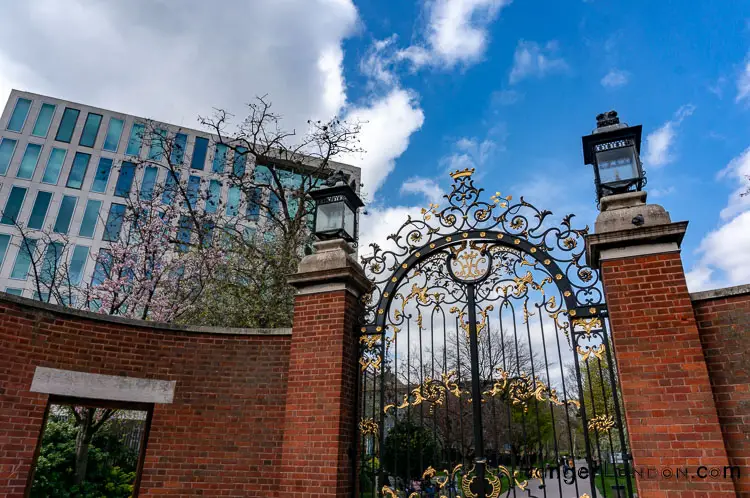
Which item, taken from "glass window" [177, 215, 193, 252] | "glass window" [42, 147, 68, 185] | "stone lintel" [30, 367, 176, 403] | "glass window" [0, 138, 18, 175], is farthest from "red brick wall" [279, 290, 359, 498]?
"glass window" [0, 138, 18, 175]

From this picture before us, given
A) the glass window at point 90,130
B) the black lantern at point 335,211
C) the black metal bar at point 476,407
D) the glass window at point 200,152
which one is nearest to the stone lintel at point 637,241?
the black metal bar at point 476,407

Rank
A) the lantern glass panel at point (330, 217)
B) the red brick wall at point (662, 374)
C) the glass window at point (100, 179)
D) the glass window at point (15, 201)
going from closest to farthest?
1. the red brick wall at point (662, 374)
2. the lantern glass panel at point (330, 217)
3. the glass window at point (15, 201)
4. the glass window at point (100, 179)

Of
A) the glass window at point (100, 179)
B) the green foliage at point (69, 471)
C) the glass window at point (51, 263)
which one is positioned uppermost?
the glass window at point (100, 179)

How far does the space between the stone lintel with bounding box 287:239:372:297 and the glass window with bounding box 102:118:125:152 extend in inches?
1084

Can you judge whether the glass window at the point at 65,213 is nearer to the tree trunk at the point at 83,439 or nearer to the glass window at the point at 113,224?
the glass window at the point at 113,224

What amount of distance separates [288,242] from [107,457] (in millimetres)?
7119

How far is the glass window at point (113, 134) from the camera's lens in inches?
1115

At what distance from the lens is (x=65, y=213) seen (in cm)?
2642

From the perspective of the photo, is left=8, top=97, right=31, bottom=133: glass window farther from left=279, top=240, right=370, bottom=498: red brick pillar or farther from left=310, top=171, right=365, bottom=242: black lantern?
left=279, top=240, right=370, bottom=498: red brick pillar

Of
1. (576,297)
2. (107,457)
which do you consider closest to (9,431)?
(576,297)

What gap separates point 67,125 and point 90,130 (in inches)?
48.7

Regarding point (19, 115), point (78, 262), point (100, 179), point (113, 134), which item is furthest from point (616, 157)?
point (19, 115)

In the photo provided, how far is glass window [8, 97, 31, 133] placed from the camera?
88.4 feet

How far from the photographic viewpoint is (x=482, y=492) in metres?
4.96
